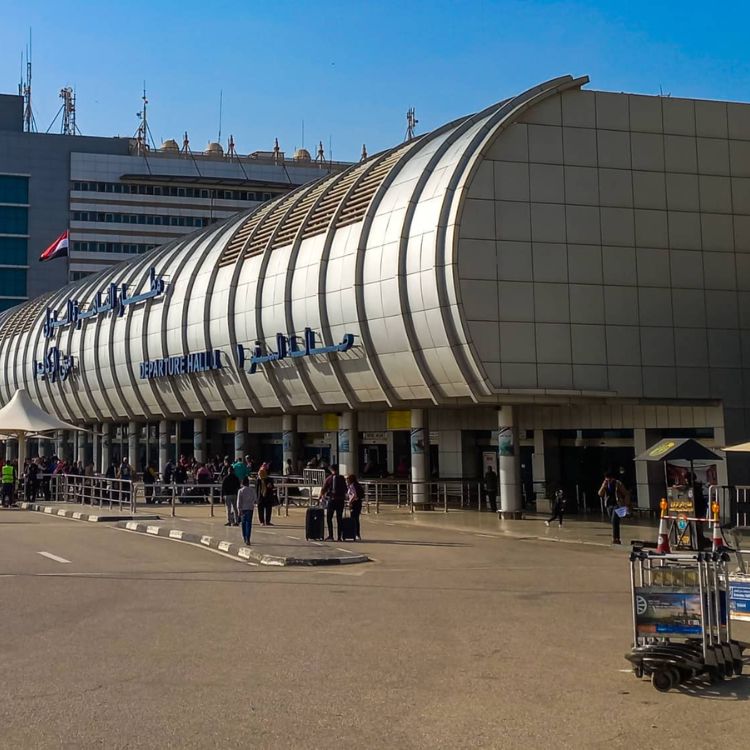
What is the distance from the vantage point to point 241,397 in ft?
137

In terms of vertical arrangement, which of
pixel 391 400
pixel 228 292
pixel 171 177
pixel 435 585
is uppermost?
pixel 171 177

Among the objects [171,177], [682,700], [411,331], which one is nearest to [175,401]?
[411,331]

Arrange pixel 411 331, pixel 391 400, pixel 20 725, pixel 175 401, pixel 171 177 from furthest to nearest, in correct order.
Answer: pixel 171 177 → pixel 175 401 → pixel 391 400 → pixel 411 331 → pixel 20 725

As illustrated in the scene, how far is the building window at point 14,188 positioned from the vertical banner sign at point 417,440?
314ft

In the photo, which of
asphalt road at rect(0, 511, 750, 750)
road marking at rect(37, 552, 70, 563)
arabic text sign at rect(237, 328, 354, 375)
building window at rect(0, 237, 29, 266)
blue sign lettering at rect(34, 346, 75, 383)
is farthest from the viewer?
building window at rect(0, 237, 29, 266)

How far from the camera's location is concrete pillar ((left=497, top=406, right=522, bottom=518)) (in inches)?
1155

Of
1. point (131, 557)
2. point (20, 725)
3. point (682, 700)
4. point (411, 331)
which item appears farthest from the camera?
point (411, 331)

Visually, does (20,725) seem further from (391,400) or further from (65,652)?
(391,400)

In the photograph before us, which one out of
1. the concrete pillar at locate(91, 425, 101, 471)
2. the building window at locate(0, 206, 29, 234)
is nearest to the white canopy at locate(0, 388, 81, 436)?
the concrete pillar at locate(91, 425, 101, 471)

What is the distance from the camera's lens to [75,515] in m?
30.2

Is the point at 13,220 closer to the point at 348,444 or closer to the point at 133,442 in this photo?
the point at 133,442

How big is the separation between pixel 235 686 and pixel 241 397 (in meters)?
34.0

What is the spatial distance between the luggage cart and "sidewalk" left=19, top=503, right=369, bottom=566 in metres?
9.56

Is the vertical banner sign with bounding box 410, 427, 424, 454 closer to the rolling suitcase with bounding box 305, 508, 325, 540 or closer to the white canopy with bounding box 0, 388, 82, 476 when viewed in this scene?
the rolling suitcase with bounding box 305, 508, 325, 540
